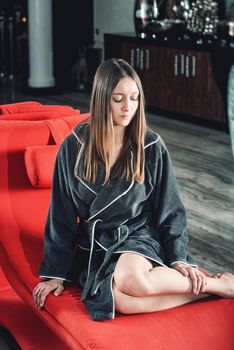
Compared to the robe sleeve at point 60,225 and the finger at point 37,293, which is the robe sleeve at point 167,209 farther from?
the finger at point 37,293

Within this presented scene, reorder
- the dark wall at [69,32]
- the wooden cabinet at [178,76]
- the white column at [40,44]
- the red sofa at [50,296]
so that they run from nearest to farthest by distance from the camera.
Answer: the red sofa at [50,296] → the wooden cabinet at [178,76] → the white column at [40,44] → the dark wall at [69,32]

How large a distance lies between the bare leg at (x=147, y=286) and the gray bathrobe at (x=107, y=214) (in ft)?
0.30

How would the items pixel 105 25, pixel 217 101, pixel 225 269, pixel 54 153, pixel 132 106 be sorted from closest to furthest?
pixel 132 106, pixel 54 153, pixel 225 269, pixel 217 101, pixel 105 25

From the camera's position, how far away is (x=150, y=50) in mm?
7324

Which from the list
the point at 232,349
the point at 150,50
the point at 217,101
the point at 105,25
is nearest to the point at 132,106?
the point at 232,349

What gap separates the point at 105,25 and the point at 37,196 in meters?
6.92

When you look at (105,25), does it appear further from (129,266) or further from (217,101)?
(129,266)

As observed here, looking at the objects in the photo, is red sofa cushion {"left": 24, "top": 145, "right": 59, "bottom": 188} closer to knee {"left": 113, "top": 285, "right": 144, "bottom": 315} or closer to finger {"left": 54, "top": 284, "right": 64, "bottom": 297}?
finger {"left": 54, "top": 284, "right": 64, "bottom": 297}

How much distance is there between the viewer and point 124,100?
7.14 ft

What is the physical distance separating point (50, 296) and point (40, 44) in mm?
6977

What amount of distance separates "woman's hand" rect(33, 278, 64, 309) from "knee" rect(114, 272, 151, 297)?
0.88 ft

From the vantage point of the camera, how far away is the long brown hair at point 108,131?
2178mm

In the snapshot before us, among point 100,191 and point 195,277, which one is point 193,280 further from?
point 100,191

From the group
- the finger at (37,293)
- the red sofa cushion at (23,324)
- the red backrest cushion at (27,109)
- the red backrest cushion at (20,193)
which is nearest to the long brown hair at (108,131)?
the finger at (37,293)
